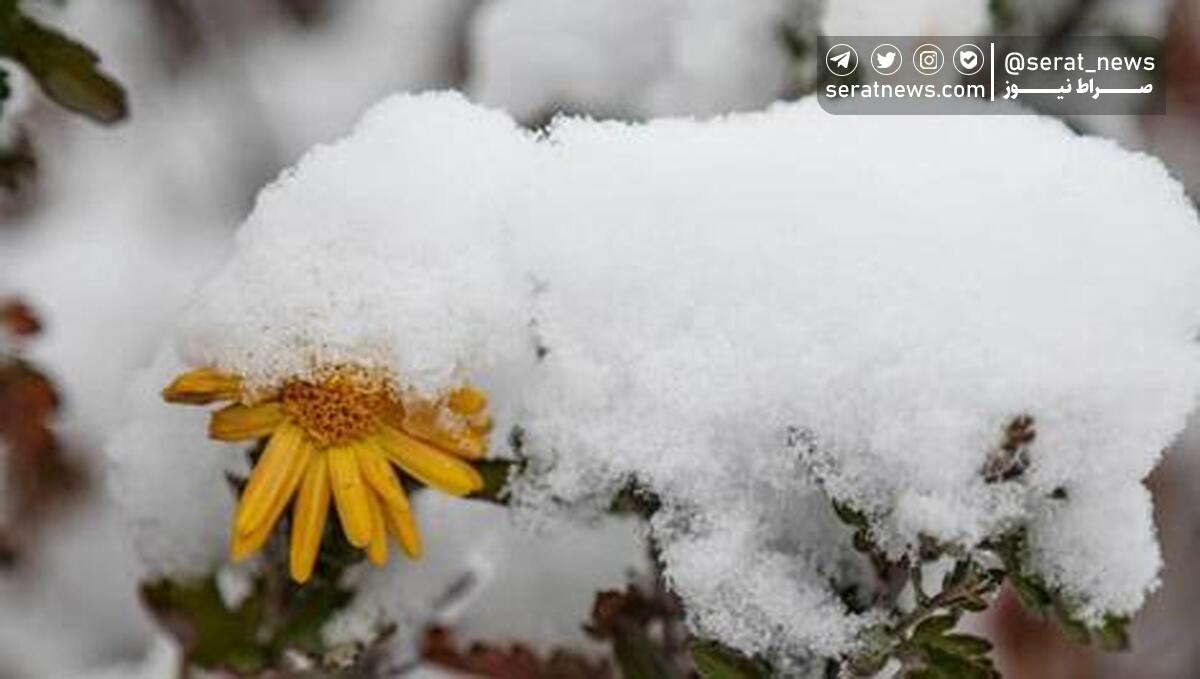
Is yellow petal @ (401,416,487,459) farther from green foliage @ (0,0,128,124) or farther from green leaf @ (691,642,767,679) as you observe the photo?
green foliage @ (0,0,128,124)

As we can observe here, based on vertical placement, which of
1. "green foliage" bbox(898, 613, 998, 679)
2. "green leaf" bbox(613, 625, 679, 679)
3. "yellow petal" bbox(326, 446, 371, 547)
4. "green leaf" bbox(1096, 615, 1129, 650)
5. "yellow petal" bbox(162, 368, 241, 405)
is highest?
"yellow petal" bbox(162, 368, 241, 405)

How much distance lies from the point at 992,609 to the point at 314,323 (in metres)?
1.67

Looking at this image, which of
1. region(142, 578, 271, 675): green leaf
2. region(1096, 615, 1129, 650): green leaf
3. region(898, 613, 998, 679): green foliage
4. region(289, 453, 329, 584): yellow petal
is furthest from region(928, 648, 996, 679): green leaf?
region(142, 578, 271, 675): green leaf

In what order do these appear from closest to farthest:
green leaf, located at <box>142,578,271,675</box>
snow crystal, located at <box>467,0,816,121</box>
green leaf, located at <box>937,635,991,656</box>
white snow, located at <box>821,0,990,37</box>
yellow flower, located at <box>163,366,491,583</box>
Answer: green leaf, located at <box>937,635,991,656</box>
yellow flower, located at <box>163,366,491,583</box>
green leaf, located at <box>142,578,271,675</box>
white snow, located at <box>821,0,990,37</box>
snow crystal, located at <box>467,0,816,121</box>

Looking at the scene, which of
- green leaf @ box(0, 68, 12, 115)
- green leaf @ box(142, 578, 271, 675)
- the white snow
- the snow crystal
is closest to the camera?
green leaf @ box(0, 68, 12, 115)

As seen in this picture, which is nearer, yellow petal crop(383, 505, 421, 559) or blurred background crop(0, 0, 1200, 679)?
yellow petal crop(383, 505, 421, 559)

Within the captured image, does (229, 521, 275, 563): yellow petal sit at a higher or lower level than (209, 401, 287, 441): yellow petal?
lower

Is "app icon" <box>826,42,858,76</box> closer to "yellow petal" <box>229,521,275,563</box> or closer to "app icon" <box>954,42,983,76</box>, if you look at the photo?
"app icon" <box>954,42,983,76</box>

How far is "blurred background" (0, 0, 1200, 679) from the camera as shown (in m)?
2.10

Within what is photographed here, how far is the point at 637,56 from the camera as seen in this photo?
2535mm

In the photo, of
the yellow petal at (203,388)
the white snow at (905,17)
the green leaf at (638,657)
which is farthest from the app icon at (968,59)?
the yellow petal at (203,388)

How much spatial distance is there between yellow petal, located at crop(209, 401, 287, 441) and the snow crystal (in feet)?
3.46

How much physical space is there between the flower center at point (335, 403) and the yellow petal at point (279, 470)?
0.5 inches

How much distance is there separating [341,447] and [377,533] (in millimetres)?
→ 77
